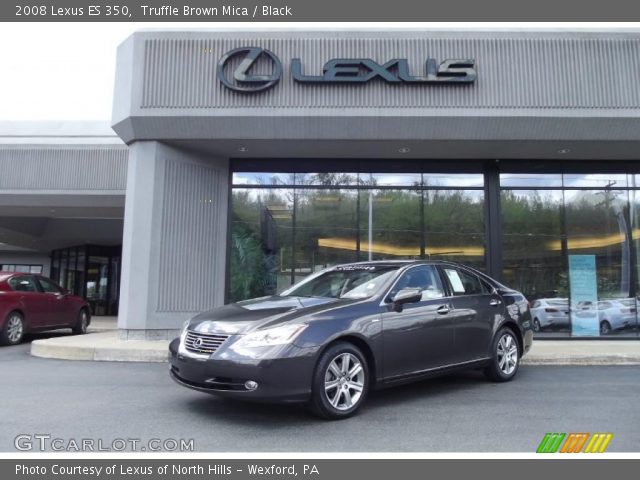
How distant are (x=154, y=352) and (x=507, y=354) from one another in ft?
18.5

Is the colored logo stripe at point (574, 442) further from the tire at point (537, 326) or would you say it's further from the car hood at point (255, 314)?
the tire at point (537, 326)

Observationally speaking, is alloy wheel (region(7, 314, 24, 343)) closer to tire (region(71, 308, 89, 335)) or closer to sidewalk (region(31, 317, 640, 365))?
sidewalk (region(31, 317, 640, 365))

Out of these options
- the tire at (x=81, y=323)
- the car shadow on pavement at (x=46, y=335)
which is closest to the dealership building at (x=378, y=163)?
the tire at (x=81, y=323)

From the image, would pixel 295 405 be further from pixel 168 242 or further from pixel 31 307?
pixel 31 307

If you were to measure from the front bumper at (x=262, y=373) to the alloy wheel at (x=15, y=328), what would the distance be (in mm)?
8255

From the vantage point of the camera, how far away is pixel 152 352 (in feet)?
29.5

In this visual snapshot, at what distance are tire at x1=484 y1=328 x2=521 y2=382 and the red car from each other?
9.51 meters

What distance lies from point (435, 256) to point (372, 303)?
7.01 metres

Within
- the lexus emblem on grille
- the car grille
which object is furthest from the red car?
the car grille

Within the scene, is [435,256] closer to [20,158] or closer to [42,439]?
[42,439]

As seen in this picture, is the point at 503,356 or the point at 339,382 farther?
the point at 503,356

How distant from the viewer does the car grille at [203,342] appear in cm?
491

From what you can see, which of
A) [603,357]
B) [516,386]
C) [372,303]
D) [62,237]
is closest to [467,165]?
[603,357]


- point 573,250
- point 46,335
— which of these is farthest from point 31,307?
point 573,250
